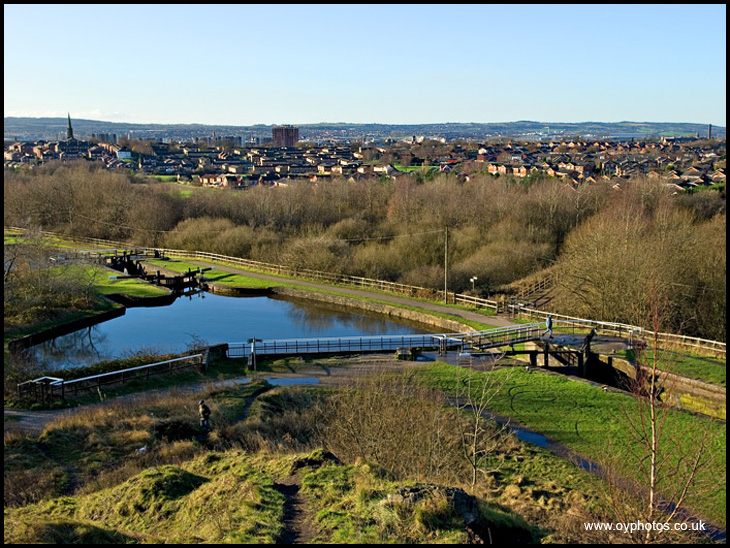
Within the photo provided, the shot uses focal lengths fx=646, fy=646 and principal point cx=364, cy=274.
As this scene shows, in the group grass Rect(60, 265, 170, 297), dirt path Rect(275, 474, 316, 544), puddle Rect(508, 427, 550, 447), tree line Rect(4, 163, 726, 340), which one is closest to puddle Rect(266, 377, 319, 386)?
puddle Rect(508, 427, 550, 447)

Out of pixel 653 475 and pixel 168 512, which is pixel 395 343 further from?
pixel 653 475

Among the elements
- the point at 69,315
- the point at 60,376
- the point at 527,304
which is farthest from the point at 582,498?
the point at 69,315

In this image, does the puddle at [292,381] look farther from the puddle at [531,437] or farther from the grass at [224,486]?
the puddle at [531,437]

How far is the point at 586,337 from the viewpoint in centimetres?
2656

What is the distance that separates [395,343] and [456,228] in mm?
24444

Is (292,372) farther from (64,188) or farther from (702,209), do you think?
(64,188)

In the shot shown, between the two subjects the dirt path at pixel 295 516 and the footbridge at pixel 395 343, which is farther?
the footbridge at pixel 395 343

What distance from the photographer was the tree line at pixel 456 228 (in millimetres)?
30422

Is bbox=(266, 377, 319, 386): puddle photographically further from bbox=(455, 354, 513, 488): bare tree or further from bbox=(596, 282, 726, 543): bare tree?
bbox=(596, 282, 726, 543): bare tree

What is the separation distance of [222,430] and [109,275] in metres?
32.9

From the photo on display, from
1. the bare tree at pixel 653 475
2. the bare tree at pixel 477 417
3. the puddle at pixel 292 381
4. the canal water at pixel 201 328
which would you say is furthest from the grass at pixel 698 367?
the canal water at pixel 201 328

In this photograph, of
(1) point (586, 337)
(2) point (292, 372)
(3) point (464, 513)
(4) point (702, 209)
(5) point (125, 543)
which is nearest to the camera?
(5) point (125, 543)

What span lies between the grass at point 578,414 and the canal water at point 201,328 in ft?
32.4

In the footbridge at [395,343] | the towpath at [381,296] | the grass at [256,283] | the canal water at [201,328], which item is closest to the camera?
the footbridge at [395,343]
